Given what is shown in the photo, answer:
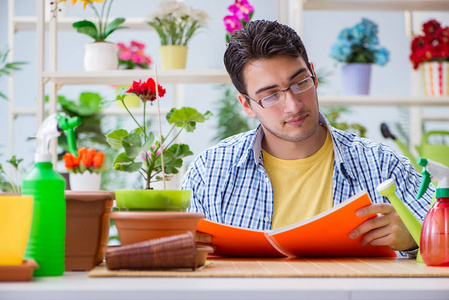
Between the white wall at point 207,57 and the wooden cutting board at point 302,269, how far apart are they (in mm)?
3338

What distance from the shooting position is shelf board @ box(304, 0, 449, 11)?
287 cm

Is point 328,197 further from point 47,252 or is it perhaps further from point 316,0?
point 316,0

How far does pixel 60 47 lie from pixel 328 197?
336 centimetres

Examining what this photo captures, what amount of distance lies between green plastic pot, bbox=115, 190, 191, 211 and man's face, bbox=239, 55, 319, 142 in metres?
0.79

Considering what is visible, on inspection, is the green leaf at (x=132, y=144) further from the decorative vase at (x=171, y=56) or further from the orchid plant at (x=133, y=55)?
the orchid plant at (x=133, y=55)

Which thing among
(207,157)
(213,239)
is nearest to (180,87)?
(207,157)

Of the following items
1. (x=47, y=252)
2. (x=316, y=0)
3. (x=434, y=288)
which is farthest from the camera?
(x=316, y=0)

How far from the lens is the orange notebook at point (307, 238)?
108 centimetres

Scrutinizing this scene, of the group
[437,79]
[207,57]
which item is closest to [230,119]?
[207,57]

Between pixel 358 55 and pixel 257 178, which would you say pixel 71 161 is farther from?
pixel 358 55

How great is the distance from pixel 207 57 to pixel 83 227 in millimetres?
3790

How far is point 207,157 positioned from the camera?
6.18 ft

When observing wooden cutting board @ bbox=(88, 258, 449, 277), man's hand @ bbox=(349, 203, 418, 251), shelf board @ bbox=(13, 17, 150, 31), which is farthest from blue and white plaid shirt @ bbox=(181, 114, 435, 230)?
shelf board @ bbox=(13, 17, 150, 31)

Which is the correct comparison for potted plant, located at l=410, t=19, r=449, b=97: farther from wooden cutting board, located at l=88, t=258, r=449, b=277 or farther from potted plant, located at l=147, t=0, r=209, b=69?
wooden cutting board, located at l=88, t=258, r=449, b=277
